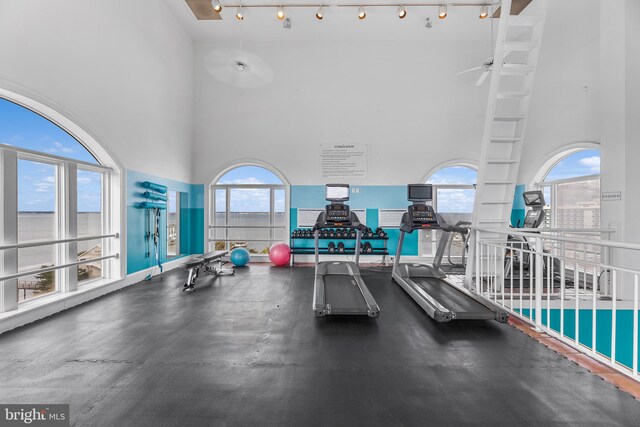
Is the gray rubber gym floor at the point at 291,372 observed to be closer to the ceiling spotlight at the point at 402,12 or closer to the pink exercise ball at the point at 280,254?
the pink exercise ball at the point at 280,254

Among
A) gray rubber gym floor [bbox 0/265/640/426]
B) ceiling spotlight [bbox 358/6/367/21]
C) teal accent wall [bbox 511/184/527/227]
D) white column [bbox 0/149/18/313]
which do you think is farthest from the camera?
teal accent wall [bbox 511/184/527/227]

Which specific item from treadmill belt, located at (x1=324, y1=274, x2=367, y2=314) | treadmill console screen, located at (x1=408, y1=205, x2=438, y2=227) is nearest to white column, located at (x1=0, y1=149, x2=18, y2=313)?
treadmill belt, located at (x1=324, y1=274, x2=367, y2=314)

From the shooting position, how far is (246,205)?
324 inches

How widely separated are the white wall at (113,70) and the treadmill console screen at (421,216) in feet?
17.2

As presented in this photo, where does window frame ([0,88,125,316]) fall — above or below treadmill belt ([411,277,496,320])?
above

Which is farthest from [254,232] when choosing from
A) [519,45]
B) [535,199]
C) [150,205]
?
[519,45]

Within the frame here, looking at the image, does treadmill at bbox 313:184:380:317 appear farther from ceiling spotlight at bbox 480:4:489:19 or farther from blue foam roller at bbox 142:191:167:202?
ceiling spotlight at bbox 480:4:489:19

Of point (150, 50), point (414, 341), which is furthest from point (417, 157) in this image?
point (150, 50)

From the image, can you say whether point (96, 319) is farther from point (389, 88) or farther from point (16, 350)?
point (389, 88)

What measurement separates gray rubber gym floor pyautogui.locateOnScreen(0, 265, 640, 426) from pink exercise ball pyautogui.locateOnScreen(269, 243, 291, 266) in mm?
3238

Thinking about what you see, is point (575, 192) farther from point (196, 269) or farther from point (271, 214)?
Result: point (196, 269)

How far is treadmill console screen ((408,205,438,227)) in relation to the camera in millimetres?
5613

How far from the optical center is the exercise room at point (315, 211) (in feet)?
7.89

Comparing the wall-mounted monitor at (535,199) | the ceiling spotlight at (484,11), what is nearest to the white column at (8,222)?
the wall-mounted monitor at (535,199)
